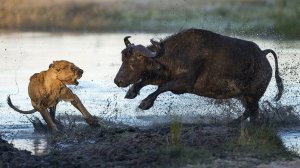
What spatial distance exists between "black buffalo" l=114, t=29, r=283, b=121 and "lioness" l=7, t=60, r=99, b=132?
60 cm

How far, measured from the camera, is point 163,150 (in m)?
14.1

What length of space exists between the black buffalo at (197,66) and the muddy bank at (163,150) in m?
0.84

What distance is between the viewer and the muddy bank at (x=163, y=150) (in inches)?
546

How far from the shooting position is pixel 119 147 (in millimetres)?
14812

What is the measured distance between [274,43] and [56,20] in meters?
7.60

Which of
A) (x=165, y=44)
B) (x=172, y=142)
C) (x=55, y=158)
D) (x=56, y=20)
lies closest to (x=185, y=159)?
(x=172, y=142)

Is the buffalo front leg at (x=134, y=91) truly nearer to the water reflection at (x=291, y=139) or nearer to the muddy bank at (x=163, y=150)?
the muddy bank at (x=163, y=150)

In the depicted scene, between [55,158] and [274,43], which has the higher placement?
[274,43]

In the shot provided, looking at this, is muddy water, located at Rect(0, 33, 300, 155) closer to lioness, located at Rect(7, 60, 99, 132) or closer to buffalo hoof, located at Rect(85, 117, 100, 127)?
lioness, located at Rect(7, 60, 99, 132)

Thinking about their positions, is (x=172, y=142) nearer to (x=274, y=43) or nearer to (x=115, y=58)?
(x=115, y=58)

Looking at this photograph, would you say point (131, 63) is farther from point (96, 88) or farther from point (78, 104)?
point (96, 88)

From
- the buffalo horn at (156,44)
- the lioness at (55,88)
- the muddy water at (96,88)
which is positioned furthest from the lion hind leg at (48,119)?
the buffalo horn at (156,44)

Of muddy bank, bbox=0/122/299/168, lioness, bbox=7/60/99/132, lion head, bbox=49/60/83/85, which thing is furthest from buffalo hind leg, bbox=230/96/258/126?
lion head, bbox=49/60/83/85

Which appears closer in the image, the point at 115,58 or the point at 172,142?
the point at 172,142
